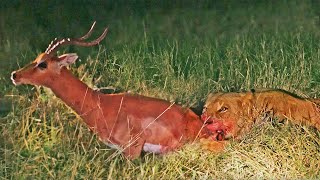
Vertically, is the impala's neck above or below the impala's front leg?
above

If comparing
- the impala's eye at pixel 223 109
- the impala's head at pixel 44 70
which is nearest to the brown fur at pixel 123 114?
the impala's head at pixel 44 70

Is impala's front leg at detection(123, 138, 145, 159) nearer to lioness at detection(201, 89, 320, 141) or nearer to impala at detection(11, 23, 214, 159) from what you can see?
impala at detection(11, 23, 214, 159)

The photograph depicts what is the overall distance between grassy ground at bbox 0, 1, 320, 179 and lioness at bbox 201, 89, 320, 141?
92mm

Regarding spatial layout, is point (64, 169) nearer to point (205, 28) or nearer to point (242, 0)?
point (205, 28)

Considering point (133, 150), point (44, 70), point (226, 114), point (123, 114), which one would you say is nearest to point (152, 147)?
point (133, 150)

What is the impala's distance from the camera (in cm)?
495

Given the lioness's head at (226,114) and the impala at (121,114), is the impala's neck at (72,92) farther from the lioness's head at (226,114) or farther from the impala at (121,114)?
the lioness's head at (226,114)

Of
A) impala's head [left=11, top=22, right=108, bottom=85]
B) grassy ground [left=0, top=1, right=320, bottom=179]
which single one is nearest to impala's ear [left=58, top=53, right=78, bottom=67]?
impala's head [left=11, top=22, right=108, bottom=85]

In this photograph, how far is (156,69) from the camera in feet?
22.2

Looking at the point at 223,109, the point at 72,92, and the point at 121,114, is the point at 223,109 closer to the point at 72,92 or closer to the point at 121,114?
the point at 121,114

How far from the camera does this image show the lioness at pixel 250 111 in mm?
5062

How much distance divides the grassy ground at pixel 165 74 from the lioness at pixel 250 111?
0.09m

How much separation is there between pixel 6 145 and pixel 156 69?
1.95 metres

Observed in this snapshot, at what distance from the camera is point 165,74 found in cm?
645
